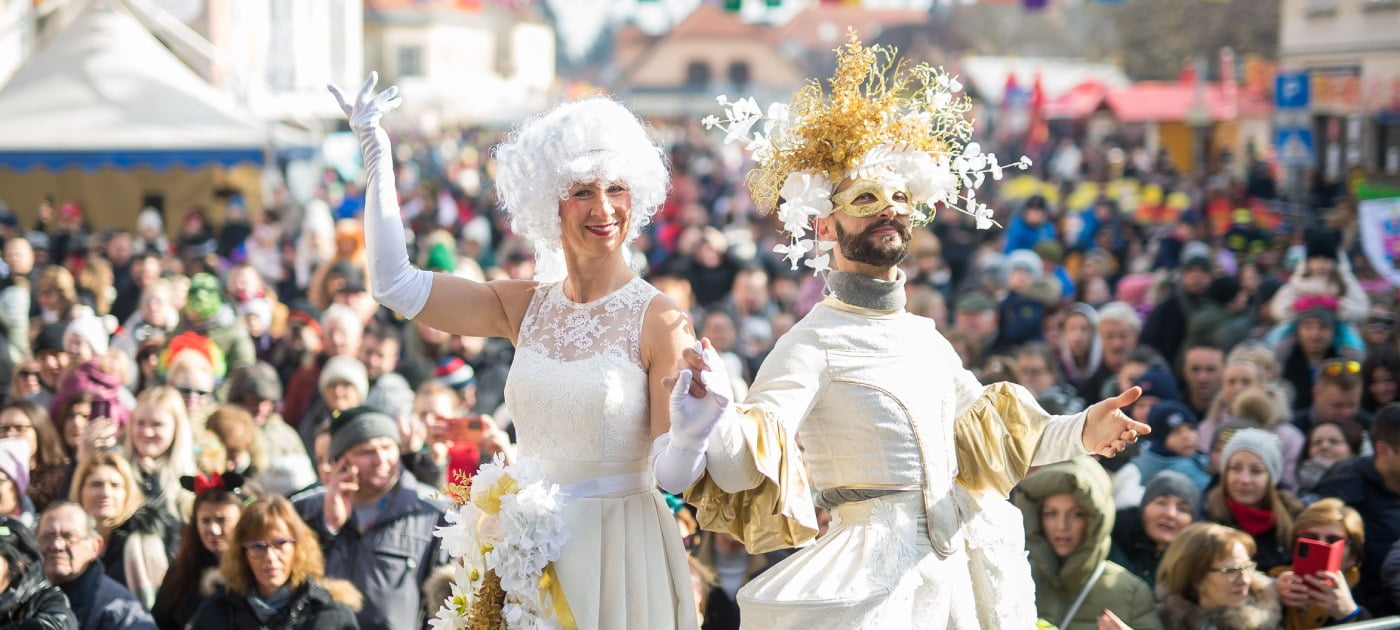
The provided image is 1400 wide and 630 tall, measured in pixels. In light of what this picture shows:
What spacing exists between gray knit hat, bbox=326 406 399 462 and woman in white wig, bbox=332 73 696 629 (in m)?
1.94

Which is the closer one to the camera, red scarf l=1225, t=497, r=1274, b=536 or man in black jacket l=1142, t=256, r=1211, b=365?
red scarf l=1225, t=497, r=1274, b=536

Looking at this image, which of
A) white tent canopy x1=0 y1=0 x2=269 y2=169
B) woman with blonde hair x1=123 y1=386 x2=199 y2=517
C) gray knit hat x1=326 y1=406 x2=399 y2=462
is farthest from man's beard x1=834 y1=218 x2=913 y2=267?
white tent canopy x1=0 y1=0 x2=269 y2=169

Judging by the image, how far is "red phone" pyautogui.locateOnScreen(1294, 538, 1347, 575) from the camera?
4809 millimetres

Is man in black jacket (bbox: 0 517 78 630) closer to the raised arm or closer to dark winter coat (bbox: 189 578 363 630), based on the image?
dark winter coat (bbox: 189 578 363 630)

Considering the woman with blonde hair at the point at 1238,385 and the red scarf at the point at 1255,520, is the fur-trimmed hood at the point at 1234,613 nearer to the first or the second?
the red scarf at the point at 1255,520

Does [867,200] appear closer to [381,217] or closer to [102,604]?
[381,217]

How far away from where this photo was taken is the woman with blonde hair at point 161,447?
20.2 feet

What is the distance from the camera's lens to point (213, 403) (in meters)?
7.64

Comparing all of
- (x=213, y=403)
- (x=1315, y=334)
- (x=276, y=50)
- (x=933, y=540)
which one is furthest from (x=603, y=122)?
(x=276, y=50)

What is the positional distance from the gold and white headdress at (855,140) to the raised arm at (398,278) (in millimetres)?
637

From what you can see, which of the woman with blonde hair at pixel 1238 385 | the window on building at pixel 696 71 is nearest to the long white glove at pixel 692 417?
the woman with blonde hair at pixel 1238 385

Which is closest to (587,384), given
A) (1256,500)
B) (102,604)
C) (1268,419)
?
(102,604)

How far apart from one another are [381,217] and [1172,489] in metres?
3.16

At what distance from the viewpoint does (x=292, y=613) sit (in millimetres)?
4953
